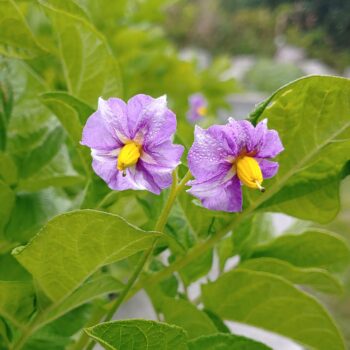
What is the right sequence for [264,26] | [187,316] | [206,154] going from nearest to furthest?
[206,154], [187,316], [264,26]

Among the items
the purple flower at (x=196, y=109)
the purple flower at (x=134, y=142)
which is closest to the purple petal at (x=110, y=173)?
the purple flower at (x=134, y=142)

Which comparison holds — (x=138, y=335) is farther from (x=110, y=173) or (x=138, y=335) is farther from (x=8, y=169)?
(x=8, y=169)

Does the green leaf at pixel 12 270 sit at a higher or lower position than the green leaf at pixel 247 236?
higher

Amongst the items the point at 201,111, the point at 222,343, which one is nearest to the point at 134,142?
the point at 222,343

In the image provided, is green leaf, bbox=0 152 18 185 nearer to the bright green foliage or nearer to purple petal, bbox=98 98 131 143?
the bright green foliage

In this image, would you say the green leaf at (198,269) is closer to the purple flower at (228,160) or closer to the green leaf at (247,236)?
the green leaf at (247,236)

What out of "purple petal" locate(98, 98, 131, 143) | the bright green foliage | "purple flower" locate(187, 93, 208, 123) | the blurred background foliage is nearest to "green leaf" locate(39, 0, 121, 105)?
the bright green foliage
